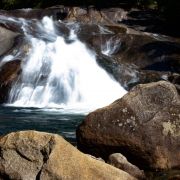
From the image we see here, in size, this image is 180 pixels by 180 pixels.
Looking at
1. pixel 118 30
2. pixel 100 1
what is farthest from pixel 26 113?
pixel 100 1

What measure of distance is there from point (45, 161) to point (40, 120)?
10782 millimetres

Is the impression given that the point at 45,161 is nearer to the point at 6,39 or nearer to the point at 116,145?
the point at 116,145

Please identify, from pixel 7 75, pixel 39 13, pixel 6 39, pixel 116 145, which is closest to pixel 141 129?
pixel 116 145

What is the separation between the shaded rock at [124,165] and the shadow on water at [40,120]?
4353mm

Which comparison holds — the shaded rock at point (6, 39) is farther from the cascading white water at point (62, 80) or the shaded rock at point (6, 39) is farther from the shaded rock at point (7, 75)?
the shaded rock at point (7, 75)

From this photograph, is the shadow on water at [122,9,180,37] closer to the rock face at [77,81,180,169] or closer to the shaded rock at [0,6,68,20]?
the shaded rock at [0,6,68,20]

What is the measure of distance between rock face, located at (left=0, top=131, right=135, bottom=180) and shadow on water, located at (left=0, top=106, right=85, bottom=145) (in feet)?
19.7

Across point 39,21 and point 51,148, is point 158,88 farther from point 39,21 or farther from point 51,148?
point 39,21

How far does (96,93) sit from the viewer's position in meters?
28.0

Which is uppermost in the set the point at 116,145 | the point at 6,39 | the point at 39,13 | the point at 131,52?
the point at 116,145

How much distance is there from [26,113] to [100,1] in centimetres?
2531

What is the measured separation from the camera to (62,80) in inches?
1094

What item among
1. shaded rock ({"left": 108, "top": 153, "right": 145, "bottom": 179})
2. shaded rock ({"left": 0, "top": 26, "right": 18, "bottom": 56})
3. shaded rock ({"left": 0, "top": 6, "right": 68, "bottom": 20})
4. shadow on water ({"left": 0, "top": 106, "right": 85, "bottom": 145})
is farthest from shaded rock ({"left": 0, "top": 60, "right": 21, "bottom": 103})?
shaded rock ({"left": 108, "top": 153, "right": 145, "bottom": 179})

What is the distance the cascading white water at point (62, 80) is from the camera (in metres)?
26.4
